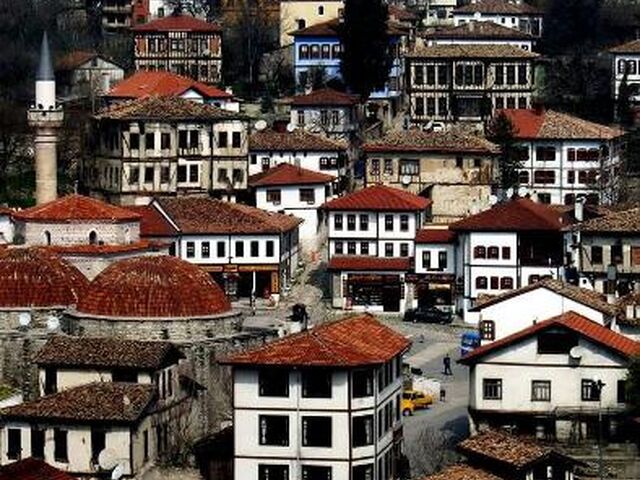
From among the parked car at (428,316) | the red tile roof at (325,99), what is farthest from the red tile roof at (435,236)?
the red tile roof at (325,99)

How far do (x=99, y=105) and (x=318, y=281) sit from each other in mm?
22326

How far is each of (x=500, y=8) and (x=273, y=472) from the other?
261 ft

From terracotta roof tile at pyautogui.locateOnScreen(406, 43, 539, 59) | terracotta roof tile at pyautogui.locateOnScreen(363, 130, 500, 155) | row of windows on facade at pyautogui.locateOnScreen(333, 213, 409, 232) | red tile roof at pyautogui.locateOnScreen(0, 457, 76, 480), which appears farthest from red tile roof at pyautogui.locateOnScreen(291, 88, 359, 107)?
red tile roof at pyautogui.locateOnScreen(0, 457, 76, 480)

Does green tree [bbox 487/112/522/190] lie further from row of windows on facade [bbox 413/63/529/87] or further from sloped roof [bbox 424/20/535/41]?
sloped roof [bbox 424/20/535/41]

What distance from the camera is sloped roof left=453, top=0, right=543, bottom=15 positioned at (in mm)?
134875

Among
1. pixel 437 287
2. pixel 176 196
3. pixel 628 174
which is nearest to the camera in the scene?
pixel 437 287

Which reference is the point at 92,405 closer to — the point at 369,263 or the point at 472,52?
the point at 369,263

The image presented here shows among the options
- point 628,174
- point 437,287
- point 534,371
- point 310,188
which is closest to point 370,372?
point 534,371

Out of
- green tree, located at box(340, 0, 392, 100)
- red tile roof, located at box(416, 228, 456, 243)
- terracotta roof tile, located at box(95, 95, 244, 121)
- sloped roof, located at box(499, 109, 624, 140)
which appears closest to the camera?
red tile roof, located at box(416, 228, 456, 243)

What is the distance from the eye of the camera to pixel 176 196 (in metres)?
98.0

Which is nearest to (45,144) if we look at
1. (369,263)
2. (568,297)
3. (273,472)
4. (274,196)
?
(274,196)

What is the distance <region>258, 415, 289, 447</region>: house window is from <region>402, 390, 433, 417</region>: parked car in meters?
10.1

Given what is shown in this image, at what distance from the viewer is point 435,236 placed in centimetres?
8944

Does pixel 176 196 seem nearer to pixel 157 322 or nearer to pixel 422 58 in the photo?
pixel 422 58
